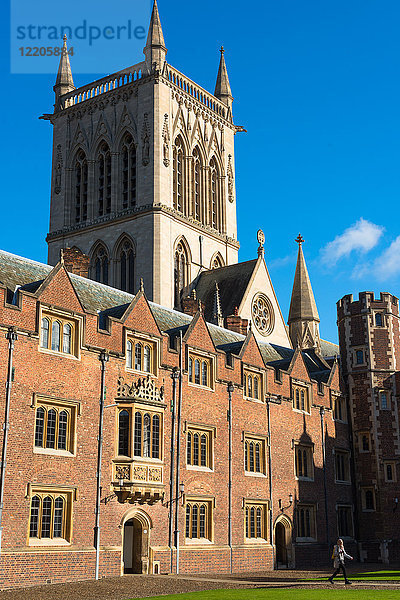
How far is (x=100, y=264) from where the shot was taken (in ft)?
247

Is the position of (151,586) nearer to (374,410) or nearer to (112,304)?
(112,304)

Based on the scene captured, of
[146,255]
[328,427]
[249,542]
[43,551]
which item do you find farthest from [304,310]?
[43,551]

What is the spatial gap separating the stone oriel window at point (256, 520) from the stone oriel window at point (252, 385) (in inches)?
219

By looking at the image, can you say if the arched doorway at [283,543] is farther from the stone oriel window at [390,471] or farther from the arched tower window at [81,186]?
the arched tower window at [81,186]

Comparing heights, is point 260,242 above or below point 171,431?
above

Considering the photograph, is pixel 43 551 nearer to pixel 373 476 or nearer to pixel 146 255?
pixel 373 476

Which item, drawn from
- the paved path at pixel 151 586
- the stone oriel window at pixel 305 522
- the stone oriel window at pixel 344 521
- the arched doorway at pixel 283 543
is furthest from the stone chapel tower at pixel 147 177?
the paved path at pixel 151 586

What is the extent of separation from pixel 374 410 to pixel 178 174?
3658 cm

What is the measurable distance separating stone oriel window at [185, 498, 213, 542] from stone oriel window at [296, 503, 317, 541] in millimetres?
8271

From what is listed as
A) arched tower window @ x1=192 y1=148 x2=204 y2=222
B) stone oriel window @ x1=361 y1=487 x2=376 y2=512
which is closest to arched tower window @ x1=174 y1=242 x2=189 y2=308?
arched tower window @ x1=192 y1=148 x2=204 y2=222

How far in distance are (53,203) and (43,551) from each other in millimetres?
56465

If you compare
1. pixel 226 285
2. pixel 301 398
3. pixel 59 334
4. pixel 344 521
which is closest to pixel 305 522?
pixel 344 521

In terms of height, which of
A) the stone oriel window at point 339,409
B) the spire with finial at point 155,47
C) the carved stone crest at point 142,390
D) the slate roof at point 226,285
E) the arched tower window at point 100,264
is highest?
the spire with finial at point 155,47

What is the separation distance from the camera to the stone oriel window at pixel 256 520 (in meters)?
38.9
